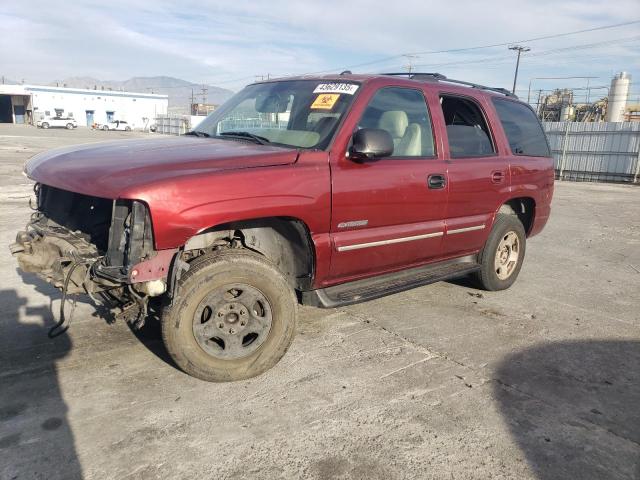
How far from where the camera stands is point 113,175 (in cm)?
286

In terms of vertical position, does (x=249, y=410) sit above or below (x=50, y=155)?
below

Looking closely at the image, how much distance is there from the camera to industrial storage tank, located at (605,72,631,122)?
34094 millimetres

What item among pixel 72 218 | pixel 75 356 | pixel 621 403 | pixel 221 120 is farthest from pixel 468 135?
pixel 75 356

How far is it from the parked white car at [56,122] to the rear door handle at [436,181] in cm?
6667

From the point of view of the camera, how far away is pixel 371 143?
132 inches

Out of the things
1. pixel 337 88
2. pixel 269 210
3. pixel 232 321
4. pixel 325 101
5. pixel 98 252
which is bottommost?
pixel 232 321

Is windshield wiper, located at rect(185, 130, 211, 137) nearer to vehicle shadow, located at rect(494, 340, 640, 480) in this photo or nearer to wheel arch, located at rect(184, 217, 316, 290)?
wheel arch, located at rect(184, 217, 316, 290)

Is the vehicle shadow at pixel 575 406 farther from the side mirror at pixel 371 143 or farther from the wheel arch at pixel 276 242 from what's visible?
the side mirror at pixel 371 143

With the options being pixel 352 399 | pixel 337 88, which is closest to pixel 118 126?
pixel 337 88

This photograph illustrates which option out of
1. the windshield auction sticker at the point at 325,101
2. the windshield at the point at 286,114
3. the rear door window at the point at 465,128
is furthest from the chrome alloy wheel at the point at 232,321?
the rear door window at the point at 465,128

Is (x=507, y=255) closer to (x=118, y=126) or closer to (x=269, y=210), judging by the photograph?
(x=269, y=210)

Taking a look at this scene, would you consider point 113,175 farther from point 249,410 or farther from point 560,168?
point 560,168

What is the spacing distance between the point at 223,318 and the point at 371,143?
1477mm

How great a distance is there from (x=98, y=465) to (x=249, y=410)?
827 millimetres
